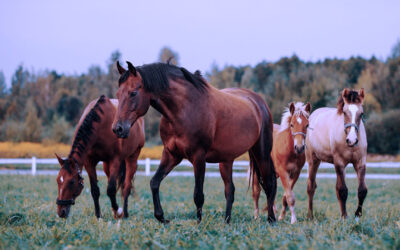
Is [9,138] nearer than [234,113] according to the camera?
No

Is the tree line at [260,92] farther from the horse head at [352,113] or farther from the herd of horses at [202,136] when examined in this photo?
the horse head at [352,113]

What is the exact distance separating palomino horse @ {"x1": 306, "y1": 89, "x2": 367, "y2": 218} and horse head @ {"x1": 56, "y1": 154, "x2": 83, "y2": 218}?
13.3 feet

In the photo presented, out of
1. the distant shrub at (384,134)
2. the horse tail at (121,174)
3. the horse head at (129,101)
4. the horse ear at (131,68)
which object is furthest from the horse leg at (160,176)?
the distant shrub at (384,134)

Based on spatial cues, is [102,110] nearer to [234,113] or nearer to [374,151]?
[234,113]

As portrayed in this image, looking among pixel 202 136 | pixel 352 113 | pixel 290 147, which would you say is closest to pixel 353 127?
pixel 352 113

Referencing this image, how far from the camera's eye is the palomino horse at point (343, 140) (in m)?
6.26

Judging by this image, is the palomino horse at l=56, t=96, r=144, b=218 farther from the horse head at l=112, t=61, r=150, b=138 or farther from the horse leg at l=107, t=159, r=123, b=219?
the horse head at l=112, t=61, r=150, b=138

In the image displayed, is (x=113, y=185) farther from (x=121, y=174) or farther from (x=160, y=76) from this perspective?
(x=160, y=76)

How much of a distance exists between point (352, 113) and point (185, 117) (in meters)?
2.89

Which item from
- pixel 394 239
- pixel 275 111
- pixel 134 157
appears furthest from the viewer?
pixel 275 111

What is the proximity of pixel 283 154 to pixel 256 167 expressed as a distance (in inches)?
54.5

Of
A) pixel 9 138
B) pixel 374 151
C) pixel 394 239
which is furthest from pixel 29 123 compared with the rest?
pixel 394 239

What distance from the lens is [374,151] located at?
1170 inches

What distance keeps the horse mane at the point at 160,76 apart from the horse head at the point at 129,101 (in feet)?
0.17
